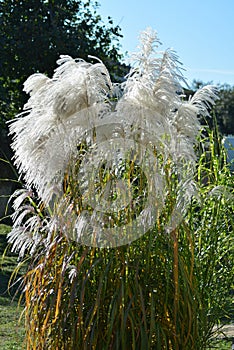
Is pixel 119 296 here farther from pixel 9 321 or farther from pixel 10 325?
pixel 9 321

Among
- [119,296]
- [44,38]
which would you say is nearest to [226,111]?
[44,38]

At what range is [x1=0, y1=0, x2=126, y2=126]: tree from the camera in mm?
11867

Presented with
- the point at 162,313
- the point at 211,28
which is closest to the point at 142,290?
the point at 162,313

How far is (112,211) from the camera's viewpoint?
3418 millimetres

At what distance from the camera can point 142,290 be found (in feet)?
10.8

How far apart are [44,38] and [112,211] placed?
8883mm

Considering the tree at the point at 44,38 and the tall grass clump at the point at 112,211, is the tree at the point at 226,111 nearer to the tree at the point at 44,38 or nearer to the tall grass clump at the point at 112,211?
the tree at the point at 44,38

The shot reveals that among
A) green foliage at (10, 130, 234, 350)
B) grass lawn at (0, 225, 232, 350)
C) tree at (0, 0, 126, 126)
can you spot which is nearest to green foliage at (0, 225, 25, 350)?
grass lawn at (0, 225, 232, 350)

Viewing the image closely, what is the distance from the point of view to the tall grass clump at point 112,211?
3.21 m

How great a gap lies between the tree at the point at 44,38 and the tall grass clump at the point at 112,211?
8.26 m

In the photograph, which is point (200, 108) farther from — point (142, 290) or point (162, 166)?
point (142, 290)

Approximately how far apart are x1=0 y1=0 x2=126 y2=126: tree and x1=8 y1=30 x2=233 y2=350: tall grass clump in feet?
27.1

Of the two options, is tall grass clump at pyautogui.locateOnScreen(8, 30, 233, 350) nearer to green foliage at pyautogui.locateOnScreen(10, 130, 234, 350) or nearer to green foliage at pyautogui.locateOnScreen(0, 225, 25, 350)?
green foliage at pyautogui.locateOnScreen(10, 130, 234, 350)

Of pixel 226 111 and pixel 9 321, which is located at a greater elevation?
pixel 226 111
